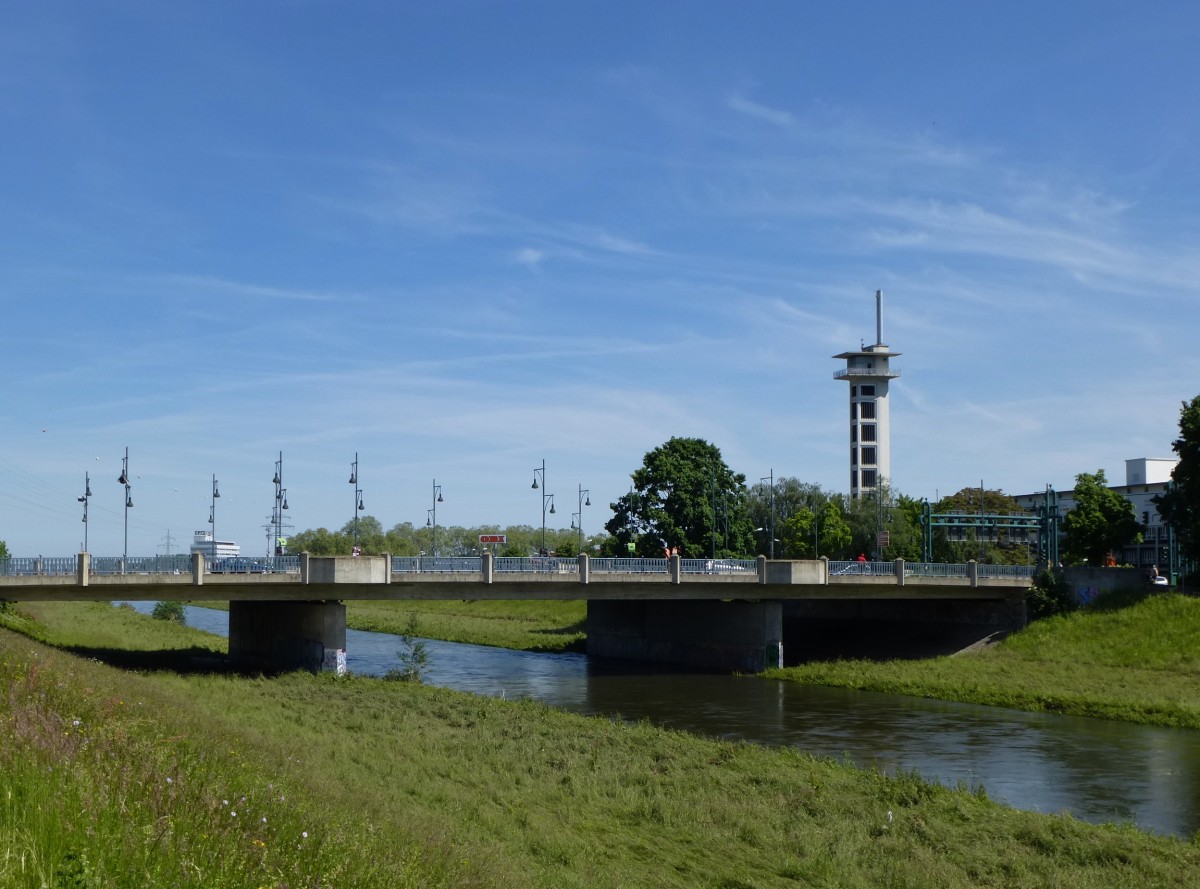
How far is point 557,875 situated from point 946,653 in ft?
196

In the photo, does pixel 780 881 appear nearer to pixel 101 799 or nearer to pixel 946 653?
pixel 101 799

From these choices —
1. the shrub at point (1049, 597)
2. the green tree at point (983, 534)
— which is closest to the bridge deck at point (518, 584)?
the shrub at point (1049, 597)

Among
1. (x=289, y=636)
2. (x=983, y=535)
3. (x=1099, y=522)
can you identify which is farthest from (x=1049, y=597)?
(x=983, y=535)

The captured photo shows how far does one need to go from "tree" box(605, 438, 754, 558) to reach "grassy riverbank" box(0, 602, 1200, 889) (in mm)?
64324

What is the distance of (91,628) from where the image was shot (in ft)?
268

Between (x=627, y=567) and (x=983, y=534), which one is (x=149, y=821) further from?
(x=983, y=534)

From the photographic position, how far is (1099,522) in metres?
86.3

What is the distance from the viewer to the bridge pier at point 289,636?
59.5 metres

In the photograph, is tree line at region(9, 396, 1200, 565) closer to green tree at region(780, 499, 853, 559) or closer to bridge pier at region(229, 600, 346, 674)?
green tree at region(780, 499, 853, 559)

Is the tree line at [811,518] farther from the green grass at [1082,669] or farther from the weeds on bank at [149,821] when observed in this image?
the weeds on bank at [149,821]

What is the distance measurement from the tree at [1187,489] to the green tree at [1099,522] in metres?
12.4

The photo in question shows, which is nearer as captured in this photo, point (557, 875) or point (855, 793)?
point (557, 875)

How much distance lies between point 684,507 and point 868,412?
66.2 metres

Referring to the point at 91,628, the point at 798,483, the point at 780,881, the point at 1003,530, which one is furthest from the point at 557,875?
the point at 1003,530
